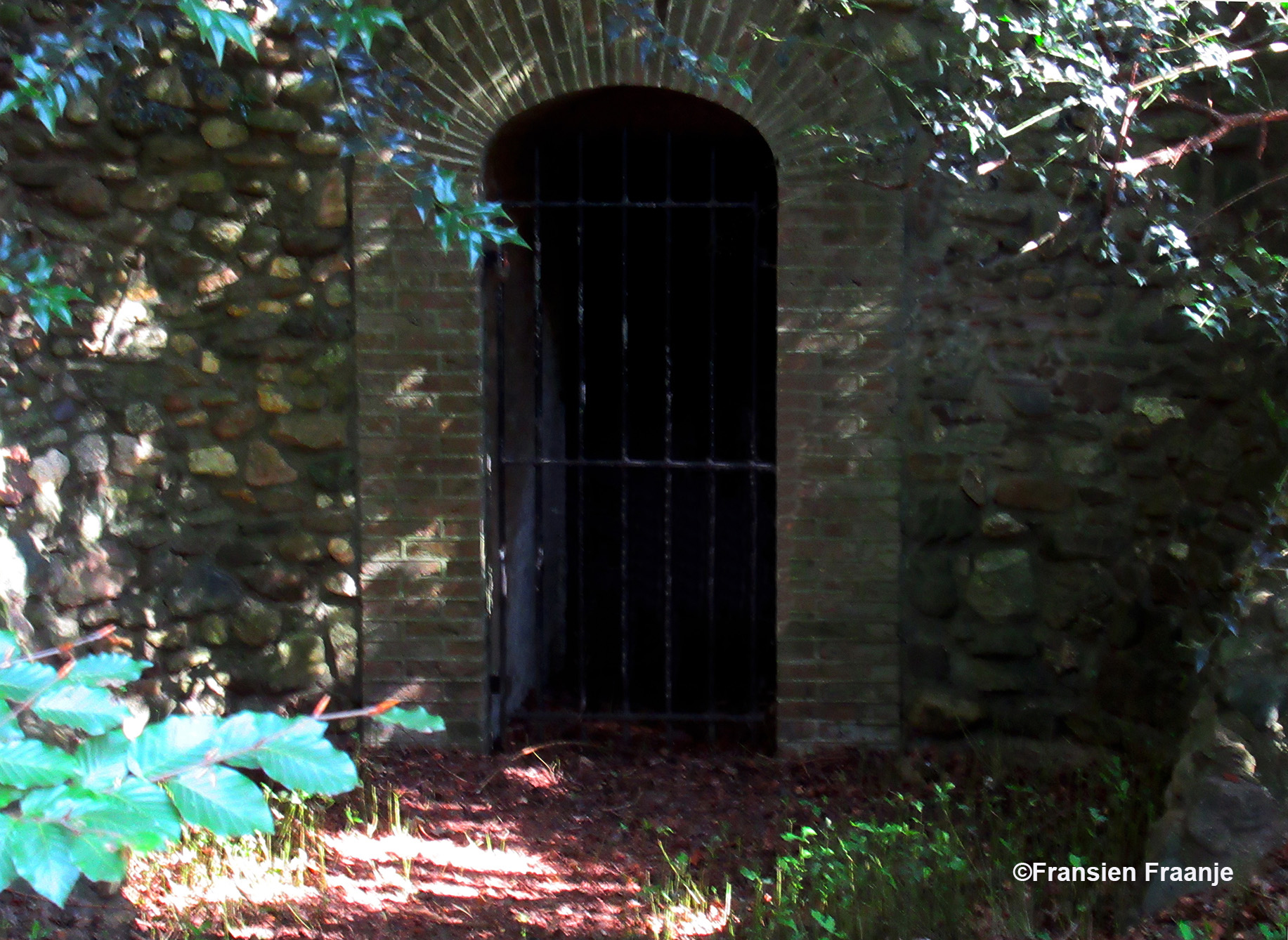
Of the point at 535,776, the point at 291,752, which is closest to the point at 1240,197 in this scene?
the point at 535,776

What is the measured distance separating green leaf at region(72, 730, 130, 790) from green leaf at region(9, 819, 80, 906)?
5 centimetres

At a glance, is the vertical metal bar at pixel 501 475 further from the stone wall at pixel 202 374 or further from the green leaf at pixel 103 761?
the green leaf at pixel 103 761

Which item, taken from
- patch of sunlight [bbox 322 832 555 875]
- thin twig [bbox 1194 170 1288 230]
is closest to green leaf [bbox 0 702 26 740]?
patch of sunlight [bbox 322 832 555 875]

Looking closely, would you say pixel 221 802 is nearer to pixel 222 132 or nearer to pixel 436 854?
pixel 436 854

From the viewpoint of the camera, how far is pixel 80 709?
1069 mm

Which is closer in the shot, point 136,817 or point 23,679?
point 136,817

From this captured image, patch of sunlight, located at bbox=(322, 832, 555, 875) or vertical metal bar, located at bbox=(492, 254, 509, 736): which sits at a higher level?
vertical metal bar, located at bbox=(492, 254, 509, 736)

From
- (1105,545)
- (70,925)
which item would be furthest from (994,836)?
(70,925)

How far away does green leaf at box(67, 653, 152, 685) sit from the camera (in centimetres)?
115

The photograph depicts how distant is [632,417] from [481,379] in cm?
265

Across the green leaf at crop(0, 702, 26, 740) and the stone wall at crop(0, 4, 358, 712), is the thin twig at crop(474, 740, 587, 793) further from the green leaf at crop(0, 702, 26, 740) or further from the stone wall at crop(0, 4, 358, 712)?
the green leaf at crop(0, 702, 26, 740)

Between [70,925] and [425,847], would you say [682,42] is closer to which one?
[425,847]

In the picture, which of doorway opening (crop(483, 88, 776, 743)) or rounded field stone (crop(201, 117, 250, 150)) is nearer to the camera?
rounded field stone (crop(201, 117, 250, 150))

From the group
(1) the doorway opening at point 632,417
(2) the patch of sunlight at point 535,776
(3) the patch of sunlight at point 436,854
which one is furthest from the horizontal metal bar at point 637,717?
(3) the patch of sunlight at point 436,854
